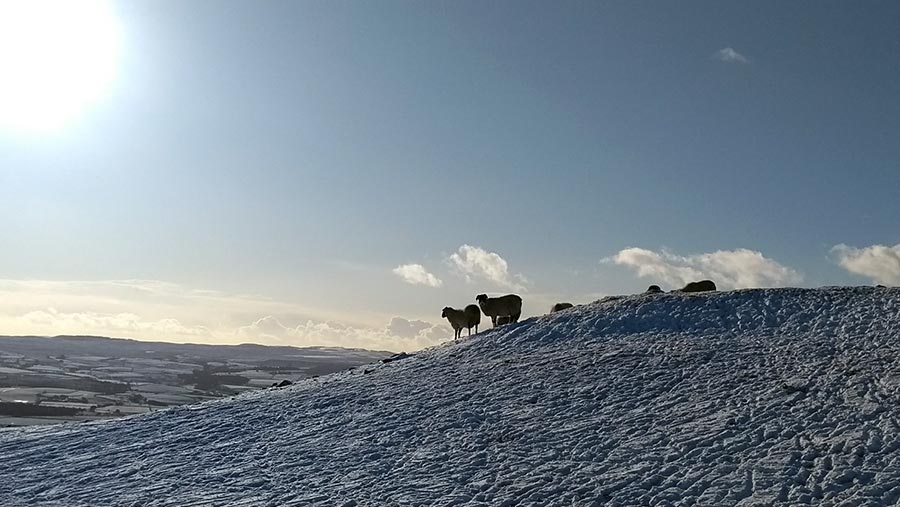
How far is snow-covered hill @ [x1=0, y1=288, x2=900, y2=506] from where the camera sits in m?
13.3

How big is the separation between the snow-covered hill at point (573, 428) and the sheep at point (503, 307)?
311 inches

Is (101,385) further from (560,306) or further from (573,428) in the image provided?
(573,428)

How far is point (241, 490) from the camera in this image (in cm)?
1631

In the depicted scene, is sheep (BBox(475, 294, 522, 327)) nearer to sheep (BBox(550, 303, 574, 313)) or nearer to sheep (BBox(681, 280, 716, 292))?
sheep (BBox(550, 303, 574, 313))

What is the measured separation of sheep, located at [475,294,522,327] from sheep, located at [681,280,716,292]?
26.5 feet

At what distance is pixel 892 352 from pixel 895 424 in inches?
223

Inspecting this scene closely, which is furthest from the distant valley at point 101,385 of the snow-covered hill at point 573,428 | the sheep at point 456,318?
the snow-covered hill at point 573,428

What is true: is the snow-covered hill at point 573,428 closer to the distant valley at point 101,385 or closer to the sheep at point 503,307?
the sheep at point 503,307

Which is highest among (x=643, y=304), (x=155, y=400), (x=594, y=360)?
(x=643, y=304)

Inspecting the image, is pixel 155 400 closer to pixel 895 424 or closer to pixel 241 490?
pixel 241 490

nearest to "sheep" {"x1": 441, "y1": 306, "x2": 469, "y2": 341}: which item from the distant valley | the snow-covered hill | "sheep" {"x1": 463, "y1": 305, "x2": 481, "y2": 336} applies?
"sheep" {"x1": 463, "y1": 305, "x2": 481, "y2": 336}

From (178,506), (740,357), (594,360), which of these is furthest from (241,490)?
(740,357)

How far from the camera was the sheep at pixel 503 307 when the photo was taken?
36.0 m

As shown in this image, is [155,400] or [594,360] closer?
[594,360]
